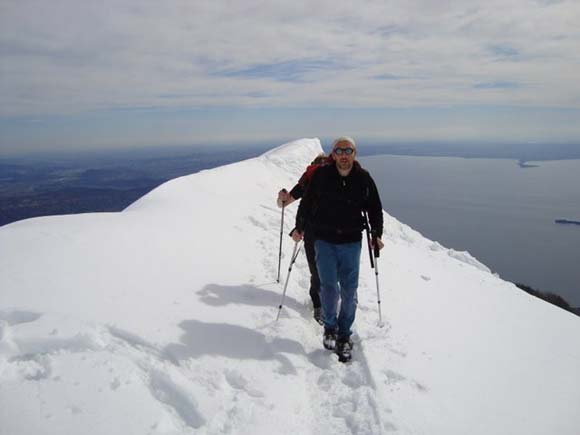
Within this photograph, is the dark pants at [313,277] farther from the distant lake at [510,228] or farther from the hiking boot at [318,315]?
the distant lake at [510,228]

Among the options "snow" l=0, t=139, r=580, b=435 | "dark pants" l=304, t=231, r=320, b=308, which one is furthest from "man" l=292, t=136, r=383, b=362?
"dark pants" l=304, t=231, r=320, b=308

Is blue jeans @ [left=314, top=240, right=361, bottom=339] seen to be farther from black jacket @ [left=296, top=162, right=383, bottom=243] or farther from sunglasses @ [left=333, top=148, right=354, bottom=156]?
sunglasses @ [left=333, top=148, right=354, bottom=156]

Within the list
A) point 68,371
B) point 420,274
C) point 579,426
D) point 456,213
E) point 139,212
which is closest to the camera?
point 68,371

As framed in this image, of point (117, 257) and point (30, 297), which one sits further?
point (117, 257)

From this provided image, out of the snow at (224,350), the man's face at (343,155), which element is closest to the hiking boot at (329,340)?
the snow at (224,350)

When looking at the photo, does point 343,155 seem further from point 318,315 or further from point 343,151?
point 318,315

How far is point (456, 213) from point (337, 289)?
163 metres

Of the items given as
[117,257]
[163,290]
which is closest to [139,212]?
[117,257]

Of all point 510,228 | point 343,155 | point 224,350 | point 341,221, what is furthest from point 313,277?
point 510,228

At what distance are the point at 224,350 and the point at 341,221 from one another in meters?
2.31

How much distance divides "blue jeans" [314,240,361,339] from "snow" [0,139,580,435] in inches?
19.8

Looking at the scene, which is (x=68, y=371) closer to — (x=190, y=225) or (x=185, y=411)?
(x=185, y=411)

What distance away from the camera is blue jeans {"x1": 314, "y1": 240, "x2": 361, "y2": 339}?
16.3 feet

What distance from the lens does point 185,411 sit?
3635mm
